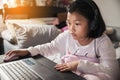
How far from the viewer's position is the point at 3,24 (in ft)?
8.21

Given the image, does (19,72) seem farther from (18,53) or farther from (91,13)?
(91,13)

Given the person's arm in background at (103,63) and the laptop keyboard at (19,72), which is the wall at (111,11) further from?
the laptop keyboard at (19,72)

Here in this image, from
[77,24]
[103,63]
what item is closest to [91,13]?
[77,24]

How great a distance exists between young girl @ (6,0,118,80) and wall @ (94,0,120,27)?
1.64ft

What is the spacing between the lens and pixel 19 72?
0.82 metres

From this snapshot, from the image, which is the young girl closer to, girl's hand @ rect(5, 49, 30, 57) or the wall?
girl's hand @ rect(5, 49, 30, 57)

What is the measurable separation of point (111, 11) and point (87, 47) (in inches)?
24.2

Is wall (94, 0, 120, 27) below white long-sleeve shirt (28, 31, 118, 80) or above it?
above

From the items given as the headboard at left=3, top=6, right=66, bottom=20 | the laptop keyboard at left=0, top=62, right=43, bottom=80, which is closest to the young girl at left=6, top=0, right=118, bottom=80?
the laptop keyboard at left=0, top=62, right=43, bottom=80

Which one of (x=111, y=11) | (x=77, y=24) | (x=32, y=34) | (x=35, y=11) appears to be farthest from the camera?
(x=35, y=11)

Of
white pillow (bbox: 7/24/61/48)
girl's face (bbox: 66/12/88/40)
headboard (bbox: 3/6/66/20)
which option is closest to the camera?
girl's face (bbox: 66/12/88/40)

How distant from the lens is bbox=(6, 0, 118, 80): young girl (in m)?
0.85

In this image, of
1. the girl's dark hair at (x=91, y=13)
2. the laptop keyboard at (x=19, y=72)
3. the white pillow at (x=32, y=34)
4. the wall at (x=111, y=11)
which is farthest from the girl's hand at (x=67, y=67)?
the white pillow at (x=32, y=34)

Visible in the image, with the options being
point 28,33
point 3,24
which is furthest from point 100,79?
point 3,24
